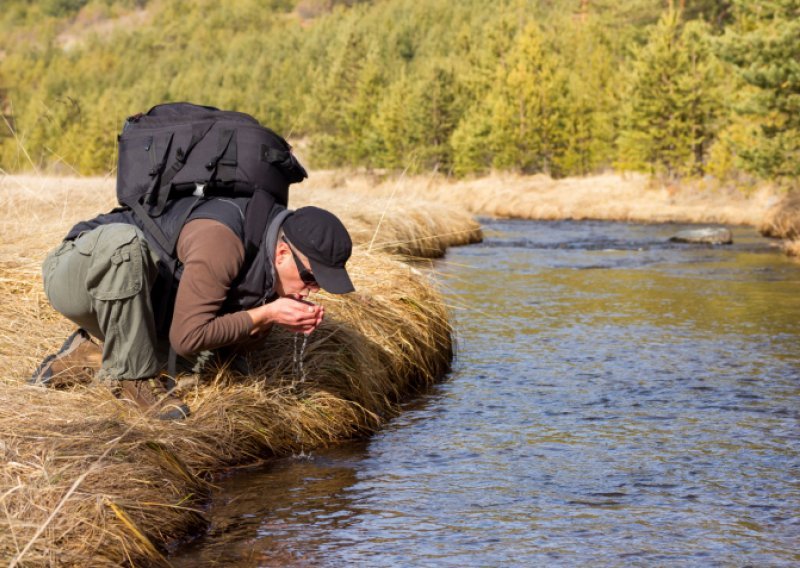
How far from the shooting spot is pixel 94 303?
4941mm

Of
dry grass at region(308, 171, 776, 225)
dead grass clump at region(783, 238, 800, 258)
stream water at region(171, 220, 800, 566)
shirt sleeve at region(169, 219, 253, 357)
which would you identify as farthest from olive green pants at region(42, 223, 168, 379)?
dry grass at region(308, 171, 776, 225)

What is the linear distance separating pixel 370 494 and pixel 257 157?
1.77m

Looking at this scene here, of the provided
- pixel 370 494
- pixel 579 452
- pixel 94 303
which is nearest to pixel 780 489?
pixel 579 452

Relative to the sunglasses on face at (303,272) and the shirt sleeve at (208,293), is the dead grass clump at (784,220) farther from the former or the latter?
the shirt sleeve at (208,293)

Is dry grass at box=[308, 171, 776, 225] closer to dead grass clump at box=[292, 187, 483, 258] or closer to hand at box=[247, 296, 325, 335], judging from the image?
dead grass clump at box=[292, 187, 483, 258]

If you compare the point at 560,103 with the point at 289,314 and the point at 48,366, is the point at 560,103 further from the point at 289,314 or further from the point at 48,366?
the point at 289,314

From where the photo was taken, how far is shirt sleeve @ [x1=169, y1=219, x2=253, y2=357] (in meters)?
4.72

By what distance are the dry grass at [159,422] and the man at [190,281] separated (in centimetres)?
35

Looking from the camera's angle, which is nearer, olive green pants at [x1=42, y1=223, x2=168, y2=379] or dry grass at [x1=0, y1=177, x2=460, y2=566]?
dry grass at [x1=0, y1=177, x2=460, y2=566]

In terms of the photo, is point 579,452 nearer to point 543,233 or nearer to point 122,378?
point 122,378

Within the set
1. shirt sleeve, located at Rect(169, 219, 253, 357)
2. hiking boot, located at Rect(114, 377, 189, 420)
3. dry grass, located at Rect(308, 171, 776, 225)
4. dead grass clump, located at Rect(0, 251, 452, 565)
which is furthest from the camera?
dry grass, located at Rect(308, 171, 776, 225)

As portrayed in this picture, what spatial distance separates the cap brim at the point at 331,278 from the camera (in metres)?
4.66

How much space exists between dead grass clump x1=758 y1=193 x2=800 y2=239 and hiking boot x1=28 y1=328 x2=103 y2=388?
19.7 metres

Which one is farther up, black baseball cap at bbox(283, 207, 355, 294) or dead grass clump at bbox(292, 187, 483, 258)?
black baseball cap at bbox(283, 207, 355, 294)
